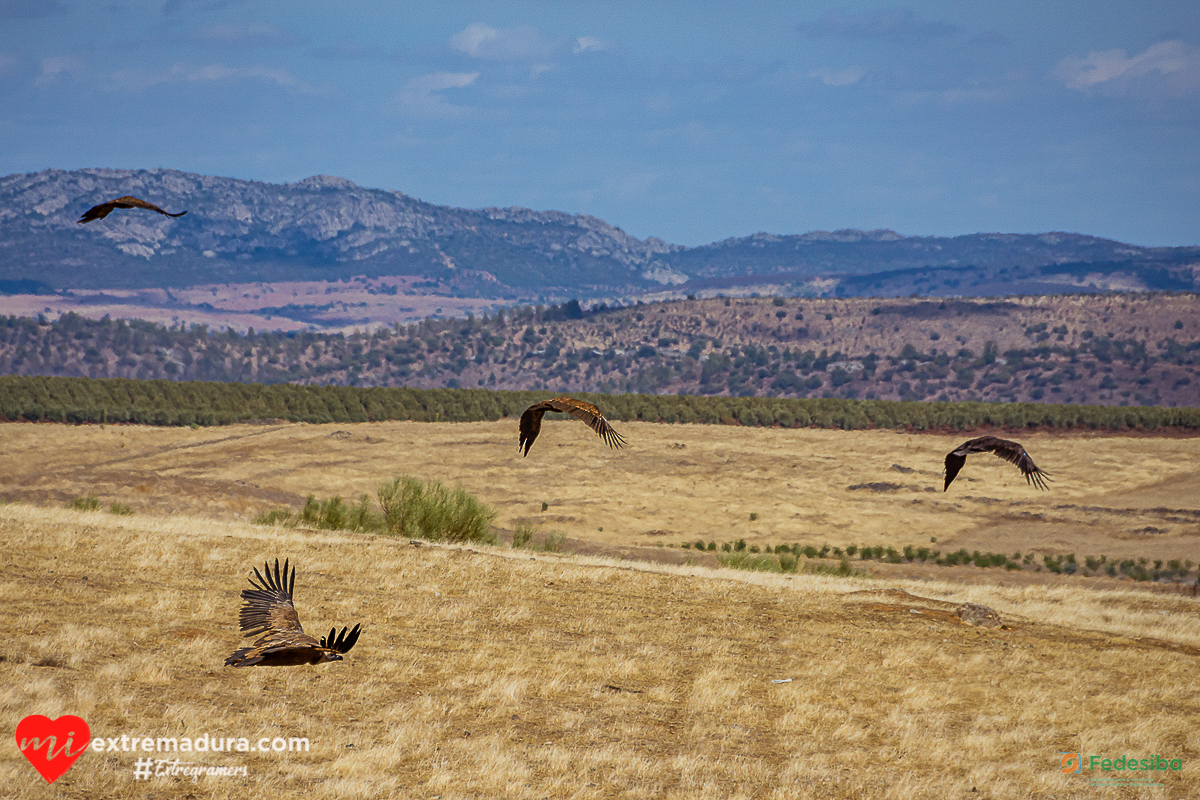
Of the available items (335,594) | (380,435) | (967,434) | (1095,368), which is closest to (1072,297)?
(1095,368)

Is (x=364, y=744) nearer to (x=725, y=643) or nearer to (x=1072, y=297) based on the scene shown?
(x=725, y=643)

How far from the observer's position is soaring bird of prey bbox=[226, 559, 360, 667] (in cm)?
854

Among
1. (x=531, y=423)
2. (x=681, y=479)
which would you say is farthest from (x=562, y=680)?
(x=681, y=479)

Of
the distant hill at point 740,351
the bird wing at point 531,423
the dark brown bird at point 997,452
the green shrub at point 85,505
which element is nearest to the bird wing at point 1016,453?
the dark brown bird at point 997,452

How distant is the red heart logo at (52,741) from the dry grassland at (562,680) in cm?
13

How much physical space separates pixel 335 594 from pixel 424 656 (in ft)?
11.3

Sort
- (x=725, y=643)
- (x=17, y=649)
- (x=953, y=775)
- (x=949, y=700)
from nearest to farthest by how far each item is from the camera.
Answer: (x=953, y=775), (x=17, y=649), (x=949, y=700), (x=725, y=643)

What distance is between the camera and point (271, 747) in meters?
11.8

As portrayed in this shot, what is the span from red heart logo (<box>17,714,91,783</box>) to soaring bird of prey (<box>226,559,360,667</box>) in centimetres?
250

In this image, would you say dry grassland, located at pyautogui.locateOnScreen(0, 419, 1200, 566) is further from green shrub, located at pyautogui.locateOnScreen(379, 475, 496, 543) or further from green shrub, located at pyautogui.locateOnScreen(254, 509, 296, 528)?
green shrub, located at pyautogui.locateOnScreen(379, 475, 496, 543)

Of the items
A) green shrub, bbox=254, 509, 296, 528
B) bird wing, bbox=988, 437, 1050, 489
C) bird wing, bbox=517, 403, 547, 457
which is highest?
bird wing, bbox=517, 403, 547, 457

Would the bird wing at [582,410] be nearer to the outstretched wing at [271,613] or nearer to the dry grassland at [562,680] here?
the outstretched wing at [271,613]

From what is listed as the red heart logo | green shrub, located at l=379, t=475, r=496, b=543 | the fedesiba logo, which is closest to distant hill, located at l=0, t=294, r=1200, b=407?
green shrub, located at l=379, t=475, r=496, b=543

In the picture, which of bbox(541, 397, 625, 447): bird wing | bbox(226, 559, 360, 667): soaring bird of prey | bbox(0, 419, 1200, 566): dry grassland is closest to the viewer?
bbox(541, 397, 625, 447): bird wing
